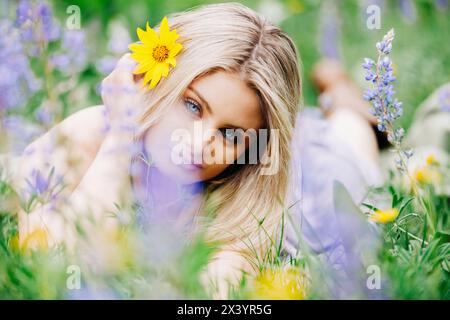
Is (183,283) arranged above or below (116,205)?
below

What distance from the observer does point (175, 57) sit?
47.4 inches

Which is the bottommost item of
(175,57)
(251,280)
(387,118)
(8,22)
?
(251,280)

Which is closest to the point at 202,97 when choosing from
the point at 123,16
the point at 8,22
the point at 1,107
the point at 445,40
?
the point at 1,107

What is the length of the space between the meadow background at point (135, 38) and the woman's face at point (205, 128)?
18cm

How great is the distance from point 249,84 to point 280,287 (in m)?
0.34

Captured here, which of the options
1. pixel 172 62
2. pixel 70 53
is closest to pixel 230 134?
pixel 172 62

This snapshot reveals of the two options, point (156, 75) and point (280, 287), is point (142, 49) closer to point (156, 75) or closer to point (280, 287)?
point (156, 75)

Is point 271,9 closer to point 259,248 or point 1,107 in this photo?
point 1,107

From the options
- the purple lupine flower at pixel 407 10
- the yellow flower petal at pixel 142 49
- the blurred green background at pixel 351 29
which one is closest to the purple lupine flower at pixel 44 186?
the yellow flower petal at pixel 142 49

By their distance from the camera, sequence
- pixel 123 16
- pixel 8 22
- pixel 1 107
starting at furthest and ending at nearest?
pixel 123 16
pixel 8 22
pixel 1 107

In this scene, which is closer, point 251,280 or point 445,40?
point 251,280

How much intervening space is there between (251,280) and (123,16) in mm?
1370

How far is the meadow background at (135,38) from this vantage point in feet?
3.35

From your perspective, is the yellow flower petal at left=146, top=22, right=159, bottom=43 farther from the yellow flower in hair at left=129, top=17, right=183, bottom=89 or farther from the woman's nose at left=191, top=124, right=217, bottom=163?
the woman's nose at left=191, top=124, right=217, bottom=163
